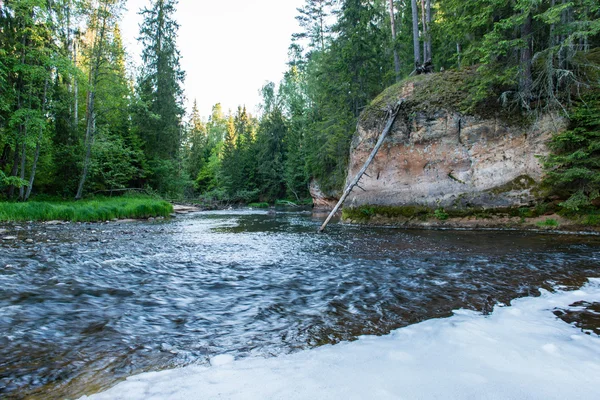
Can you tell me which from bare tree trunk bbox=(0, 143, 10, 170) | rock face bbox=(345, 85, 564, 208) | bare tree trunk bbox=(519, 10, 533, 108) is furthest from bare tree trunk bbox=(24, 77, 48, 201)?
bare tree trunk bbox=(519, 10, 533, 108)

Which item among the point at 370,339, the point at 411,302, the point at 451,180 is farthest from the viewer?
the point at 451,180

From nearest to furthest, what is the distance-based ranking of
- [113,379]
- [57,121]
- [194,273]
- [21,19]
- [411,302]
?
[113,379] < [411,302] < [194,273] < [21,19] < [57,121]

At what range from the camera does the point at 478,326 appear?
283 centimetres

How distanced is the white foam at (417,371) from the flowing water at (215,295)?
23cm

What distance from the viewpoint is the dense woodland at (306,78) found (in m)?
9.16

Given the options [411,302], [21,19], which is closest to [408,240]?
[411,302]

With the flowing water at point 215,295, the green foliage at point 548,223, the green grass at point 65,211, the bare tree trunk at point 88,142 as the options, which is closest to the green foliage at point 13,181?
the green grass at point 65,211

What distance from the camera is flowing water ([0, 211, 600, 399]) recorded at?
7.57ft

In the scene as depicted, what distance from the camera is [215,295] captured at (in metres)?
3.90

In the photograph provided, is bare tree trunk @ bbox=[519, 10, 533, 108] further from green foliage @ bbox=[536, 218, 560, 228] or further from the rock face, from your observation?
green foliage @ bbox=[536, 218, 560, 228]

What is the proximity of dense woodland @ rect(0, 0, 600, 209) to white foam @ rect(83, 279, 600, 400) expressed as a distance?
808cm

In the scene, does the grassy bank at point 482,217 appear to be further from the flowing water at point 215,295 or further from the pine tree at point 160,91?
the pine tree at point 160,91

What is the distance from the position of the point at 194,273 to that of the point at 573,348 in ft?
15.3

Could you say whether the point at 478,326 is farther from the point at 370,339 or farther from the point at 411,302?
the point at 370,339
